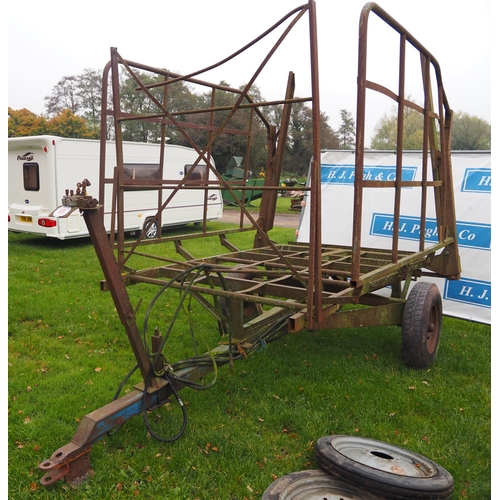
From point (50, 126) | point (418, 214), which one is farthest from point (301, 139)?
point (418, 214)

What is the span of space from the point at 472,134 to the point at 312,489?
113 feet

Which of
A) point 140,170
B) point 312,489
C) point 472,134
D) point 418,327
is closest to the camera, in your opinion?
point 312,489

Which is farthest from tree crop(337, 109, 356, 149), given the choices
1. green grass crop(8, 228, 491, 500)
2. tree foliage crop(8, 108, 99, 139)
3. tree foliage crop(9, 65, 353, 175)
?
green grass crop(8, 228, 491, 500)

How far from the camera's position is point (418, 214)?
23.9ft

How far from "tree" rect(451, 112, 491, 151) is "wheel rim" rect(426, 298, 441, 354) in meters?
29.6

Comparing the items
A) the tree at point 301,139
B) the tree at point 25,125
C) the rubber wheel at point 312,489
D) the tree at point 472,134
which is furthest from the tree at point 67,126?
the rubber wheel at point 312,489

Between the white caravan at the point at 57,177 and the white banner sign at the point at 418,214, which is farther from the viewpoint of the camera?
the white caravan at the point at 57,177

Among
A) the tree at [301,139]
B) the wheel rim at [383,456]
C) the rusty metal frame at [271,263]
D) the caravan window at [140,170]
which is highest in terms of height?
the tree at [301,139]

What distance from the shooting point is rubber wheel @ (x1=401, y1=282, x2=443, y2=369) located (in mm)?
4680

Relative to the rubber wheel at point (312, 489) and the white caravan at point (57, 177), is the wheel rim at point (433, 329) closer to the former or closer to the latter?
the rubber wheel at point (312, 489)

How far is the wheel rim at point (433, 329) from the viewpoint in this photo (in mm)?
5074

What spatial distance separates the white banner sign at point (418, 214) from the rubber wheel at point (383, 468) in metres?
4.09

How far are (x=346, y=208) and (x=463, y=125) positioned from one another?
101 feet

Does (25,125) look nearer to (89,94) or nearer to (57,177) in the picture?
(89,94)
